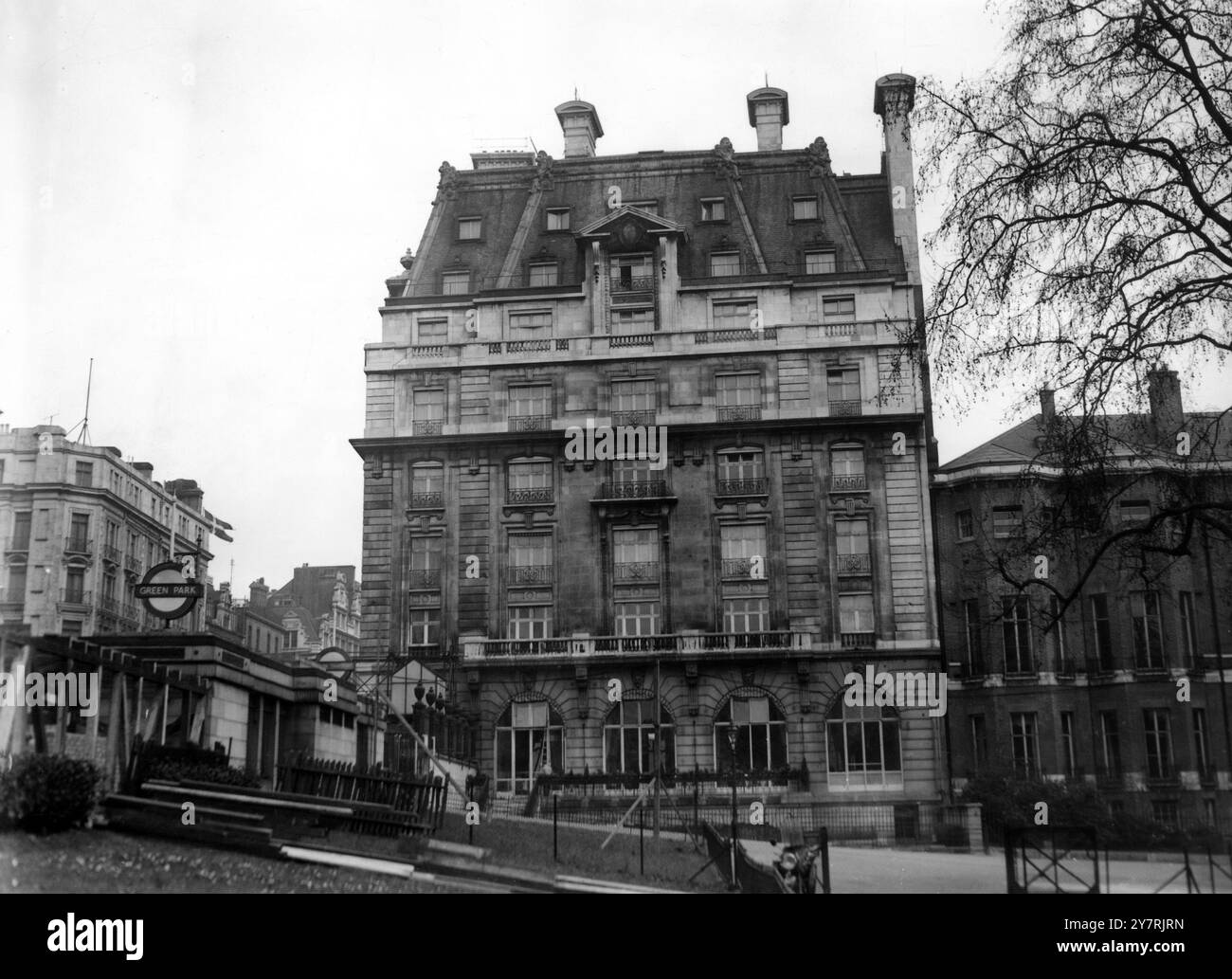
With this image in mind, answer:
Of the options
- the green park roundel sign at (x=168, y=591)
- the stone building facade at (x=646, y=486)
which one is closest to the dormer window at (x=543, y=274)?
the stone building facade at (x=646, y=486)

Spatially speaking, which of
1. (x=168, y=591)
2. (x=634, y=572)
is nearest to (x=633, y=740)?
(x=634, y=572)

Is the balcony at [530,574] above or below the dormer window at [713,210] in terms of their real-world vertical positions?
below

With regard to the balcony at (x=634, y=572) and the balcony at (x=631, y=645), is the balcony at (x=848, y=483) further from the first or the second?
the balcony at (x=634, y=572)

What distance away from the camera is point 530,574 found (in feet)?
119

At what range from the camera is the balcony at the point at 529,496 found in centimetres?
3716

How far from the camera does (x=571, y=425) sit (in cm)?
3806

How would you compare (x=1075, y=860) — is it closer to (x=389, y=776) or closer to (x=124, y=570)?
(x=389, y=776)

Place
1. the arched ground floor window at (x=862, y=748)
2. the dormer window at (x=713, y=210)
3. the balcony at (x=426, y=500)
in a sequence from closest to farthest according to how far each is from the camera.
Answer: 1. the arched ground floor window at (x=862, y=748)
2. the balcony at (x=426, y=500)
3. the dormer window at (x=713, y=210)

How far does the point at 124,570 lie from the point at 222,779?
2689cm

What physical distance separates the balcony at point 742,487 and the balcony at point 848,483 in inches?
76.9

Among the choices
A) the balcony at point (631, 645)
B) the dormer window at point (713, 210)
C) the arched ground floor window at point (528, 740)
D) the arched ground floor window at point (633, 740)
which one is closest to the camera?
the arched ground floor window at point (528, 740)
